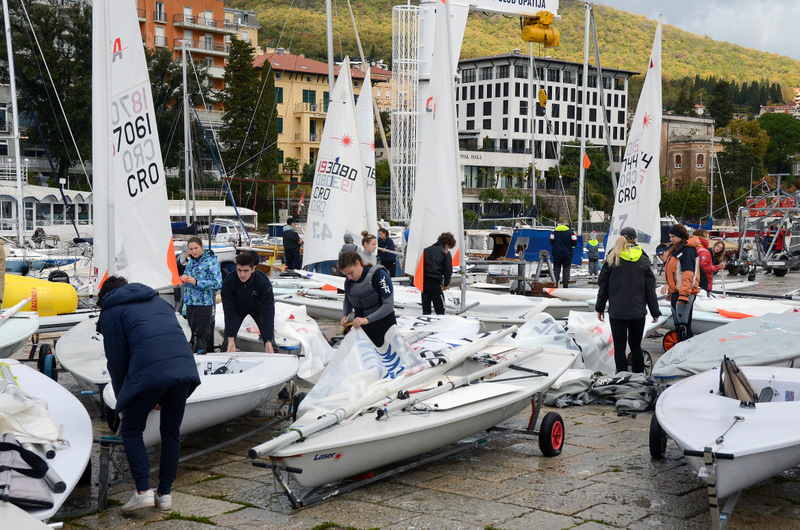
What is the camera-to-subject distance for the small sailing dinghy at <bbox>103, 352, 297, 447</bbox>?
19.7ft

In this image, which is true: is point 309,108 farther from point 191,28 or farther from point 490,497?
point 490,497

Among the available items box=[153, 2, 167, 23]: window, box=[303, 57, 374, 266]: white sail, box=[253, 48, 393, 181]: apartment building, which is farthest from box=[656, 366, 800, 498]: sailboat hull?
box=[153, 2, 167, 23]: window

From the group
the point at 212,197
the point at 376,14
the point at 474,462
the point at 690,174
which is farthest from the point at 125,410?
the point at 376,14

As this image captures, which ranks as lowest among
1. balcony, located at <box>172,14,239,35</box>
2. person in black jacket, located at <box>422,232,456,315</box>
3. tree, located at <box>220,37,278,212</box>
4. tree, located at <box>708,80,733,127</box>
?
person in black jacket, located at <box>422,232,456,315</box>

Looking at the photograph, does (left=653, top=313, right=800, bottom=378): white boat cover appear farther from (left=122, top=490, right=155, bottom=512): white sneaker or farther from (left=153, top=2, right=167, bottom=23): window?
(left=153, top=2, right=167, bottom=23): window

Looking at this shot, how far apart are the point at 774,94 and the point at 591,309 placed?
593 feet

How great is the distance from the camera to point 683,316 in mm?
10070

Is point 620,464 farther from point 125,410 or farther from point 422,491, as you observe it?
point 125,410

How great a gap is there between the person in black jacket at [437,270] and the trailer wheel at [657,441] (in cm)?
544

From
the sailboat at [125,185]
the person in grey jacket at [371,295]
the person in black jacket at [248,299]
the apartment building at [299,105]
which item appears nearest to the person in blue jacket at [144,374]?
the sailboat at [125,185]

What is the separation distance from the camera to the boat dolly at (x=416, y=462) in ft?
17.1

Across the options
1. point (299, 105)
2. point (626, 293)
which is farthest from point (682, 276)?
point (299, 105)

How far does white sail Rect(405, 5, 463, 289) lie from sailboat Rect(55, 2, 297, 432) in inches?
171

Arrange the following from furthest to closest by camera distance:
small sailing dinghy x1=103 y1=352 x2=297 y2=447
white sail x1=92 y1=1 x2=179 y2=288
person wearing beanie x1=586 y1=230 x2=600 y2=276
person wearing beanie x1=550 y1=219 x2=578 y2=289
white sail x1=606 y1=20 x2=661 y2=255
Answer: person wearing beanie x1=586 y1=230 x2=600 y2=276
person wearing beanie x1=550 y1=219 x2=578 y2=289
white sail x1=606 y1=20 x2=661 y2=255
white sail x1=92 y1=1 x2=179 y2=288
small sailing dinghy x1=103 y1=352 x2=297 y2=447
